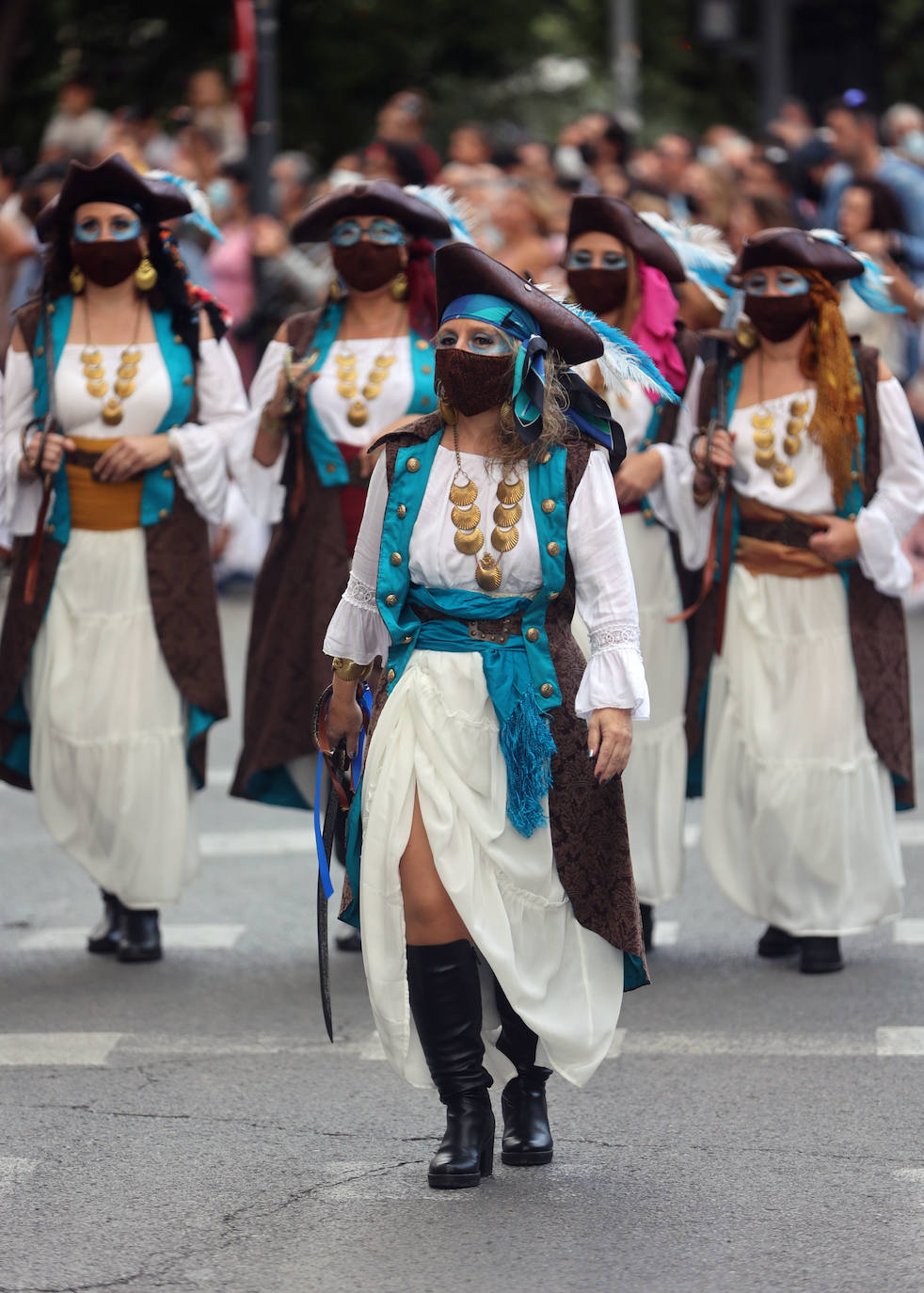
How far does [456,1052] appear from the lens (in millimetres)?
4809

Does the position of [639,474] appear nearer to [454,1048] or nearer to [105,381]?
[105,381]

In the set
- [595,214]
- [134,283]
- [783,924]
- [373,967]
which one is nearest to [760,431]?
[595,214]

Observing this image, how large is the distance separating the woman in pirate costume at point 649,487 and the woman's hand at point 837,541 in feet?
1.72

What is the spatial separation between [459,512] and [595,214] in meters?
2.20

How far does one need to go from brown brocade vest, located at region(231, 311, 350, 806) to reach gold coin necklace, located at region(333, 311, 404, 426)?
0.56 feet

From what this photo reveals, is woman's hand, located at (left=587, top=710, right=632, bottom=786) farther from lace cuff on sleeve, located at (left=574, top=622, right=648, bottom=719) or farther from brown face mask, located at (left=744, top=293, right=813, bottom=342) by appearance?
brown face mask, located at (left=744, top=293, right=813, bottom=342)

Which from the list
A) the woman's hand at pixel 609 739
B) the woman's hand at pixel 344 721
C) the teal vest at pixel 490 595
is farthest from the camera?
the woman's hand at pixel 344 721

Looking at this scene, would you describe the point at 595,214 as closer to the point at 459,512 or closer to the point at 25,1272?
the point at 459,512

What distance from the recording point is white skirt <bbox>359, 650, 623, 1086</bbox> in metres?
4.78

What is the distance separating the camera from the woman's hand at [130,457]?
6758 millimetres

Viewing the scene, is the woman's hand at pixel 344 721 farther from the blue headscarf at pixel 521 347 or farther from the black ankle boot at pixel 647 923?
the black ankle boot at pixel 647 923

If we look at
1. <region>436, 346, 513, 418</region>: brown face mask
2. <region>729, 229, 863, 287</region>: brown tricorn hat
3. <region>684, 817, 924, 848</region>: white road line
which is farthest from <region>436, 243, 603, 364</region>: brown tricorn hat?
<region>684, 817, 924, 848</region>: white road line

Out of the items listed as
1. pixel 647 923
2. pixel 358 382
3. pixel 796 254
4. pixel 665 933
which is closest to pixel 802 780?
pixel 647 923

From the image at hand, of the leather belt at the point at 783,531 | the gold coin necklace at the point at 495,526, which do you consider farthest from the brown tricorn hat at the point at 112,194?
the gold coin necklace at the point at 495,526
